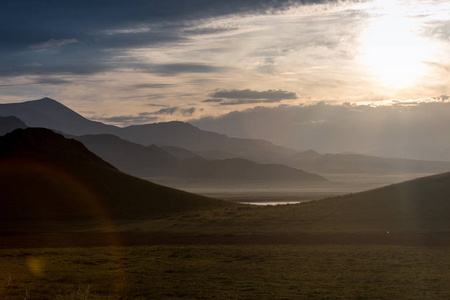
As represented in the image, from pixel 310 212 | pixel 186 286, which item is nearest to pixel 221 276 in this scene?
pixel 186 286

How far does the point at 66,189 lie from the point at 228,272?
58793mm

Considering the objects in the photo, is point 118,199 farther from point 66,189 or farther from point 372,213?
point 372,213

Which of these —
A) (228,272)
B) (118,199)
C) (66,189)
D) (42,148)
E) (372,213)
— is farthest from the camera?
(42,148)

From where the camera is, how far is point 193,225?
2403 inches

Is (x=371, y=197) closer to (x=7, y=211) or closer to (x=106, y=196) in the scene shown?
(x=106, y=196)

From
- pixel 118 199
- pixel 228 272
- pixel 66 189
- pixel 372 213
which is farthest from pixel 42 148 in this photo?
pixel 228 272

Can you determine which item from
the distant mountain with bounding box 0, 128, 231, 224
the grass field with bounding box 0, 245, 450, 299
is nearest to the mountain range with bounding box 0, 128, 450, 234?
the distant mountain with bounding box 0, 128, 231, 224

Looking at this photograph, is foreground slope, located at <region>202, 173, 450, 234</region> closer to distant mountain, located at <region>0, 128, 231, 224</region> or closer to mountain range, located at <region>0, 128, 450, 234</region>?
mountain range, located at <region>0, 128, 450, 234</region>

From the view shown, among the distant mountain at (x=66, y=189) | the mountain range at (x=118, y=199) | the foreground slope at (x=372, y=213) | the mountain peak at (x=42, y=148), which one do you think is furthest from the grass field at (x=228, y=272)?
the mountain peak at (x=42, y=148)

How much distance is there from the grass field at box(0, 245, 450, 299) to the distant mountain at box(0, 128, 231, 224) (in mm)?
35090

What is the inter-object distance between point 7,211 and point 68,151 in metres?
28.8

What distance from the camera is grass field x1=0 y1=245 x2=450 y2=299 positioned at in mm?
25047

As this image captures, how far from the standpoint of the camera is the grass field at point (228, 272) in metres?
25.0

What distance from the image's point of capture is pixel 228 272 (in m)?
31.2
